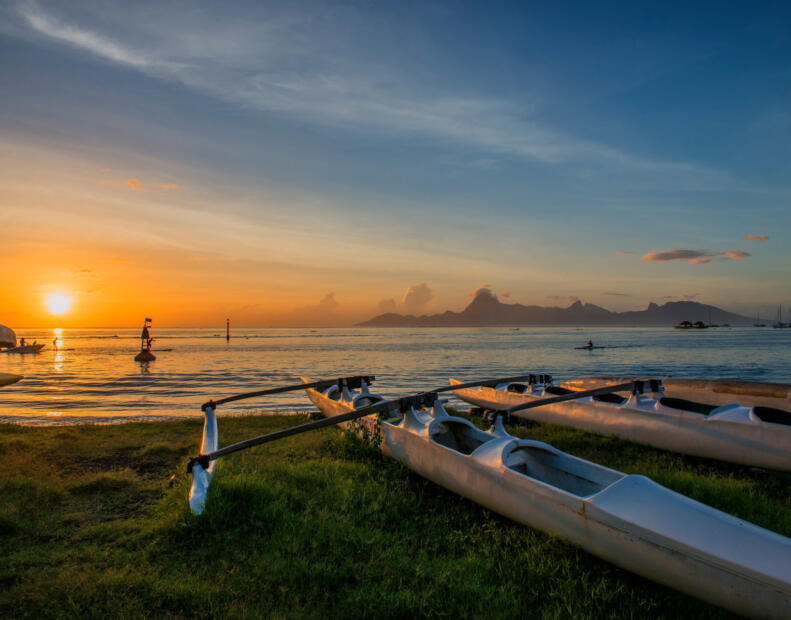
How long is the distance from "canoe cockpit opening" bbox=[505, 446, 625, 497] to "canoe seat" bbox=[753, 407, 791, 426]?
442cm

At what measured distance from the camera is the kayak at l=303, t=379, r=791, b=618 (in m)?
3.04

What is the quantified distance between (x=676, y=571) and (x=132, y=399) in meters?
19.4

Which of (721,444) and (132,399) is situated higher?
(721,444)

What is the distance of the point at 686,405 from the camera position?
863 cm

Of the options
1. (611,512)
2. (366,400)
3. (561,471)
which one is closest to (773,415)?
(561,471)

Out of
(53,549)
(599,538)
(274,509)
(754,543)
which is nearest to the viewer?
(754,543)

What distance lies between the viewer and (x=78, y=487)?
20.1 ft

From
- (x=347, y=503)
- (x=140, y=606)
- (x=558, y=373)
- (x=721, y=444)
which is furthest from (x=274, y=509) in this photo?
(x=558, y=373)

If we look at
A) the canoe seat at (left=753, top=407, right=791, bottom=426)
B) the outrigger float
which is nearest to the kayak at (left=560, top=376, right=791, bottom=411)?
the canoe seat at (left=753, top=407, right=791, bottom=426)

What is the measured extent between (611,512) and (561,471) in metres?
1.38

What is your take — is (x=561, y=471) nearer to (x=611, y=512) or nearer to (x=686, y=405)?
(x=611, y=512)

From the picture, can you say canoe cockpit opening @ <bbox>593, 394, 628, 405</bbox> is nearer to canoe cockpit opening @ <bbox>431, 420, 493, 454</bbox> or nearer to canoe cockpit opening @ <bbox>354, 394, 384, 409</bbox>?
canoe cockpit opening @ <bbox>431, 420, 493, 454</bbox>

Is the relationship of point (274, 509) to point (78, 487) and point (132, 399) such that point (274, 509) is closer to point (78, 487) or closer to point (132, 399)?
point (78, 487)

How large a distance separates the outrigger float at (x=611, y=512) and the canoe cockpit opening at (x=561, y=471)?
11mm
